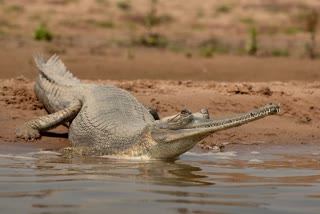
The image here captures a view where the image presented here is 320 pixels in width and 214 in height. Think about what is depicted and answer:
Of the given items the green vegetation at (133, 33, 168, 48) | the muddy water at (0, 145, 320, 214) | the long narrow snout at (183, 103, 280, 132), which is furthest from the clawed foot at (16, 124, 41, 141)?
the green vegetation at (133, 33, 168, 48)

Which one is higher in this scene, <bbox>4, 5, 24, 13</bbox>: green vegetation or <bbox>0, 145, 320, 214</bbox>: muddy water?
<bbox>4, 5, 24, 13</bbox>: green vegetation

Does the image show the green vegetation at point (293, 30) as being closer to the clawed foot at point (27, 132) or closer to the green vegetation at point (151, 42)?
the green vegetation at point (151, 42)

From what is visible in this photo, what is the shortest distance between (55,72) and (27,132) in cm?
163

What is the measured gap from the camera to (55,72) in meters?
10.2

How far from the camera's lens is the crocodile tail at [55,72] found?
979 centimetres

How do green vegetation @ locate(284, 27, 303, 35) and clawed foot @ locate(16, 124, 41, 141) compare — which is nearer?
clawed foot @ locate(16, 124, 41, 141)

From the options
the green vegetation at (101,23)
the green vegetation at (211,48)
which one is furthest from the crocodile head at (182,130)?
the green vegetation at (101,23)

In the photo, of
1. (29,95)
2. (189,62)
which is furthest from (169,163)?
(189,62)

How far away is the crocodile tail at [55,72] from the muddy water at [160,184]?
174 cm

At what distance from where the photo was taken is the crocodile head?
685cm

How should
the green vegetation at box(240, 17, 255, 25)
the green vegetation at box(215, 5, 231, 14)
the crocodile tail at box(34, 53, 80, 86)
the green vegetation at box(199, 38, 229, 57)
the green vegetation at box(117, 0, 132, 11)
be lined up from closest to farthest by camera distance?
1. the crocodile tail at box(34, 53, 80, 86)
2. the green vegetation at box(199, 38, 229, 57)
3. the green vegetation at box(240, 17, 255, 25)
4. the green vegetation at box(117, 0, 132, 11)
5. the green vegetation at box(215, 5, 231, 14)

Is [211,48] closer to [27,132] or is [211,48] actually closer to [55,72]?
[55,72]

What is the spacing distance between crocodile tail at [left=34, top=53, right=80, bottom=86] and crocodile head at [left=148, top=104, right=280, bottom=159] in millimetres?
2303

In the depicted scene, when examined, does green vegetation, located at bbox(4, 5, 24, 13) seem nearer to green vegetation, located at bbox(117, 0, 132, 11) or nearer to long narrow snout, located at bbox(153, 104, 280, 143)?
green vegetation, located at bbox(117, 0, 132, 11)
